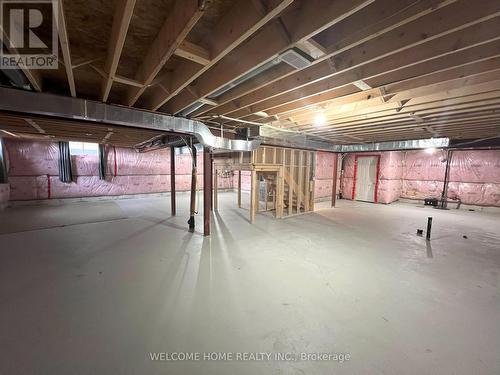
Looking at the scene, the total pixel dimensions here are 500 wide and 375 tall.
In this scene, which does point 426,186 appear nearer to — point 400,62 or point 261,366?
point 400,62

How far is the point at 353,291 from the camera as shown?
91.3 inches

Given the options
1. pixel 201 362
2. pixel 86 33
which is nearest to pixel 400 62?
pixel 86 33

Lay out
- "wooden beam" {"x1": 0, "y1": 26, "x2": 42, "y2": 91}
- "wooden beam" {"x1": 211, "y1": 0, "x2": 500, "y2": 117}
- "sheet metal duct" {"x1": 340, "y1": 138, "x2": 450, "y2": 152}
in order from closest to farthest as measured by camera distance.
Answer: "wooden beam" {"x1": 211, "y1": 0, "x2": 500, "y2": 117} → "wooden beam" {"x1": 0, "y1": 26, "x2": 42, "y2": 91} → "sheet metal duct" {"x1": 340, "y1": 138, "x2": 450, "y2": 152}

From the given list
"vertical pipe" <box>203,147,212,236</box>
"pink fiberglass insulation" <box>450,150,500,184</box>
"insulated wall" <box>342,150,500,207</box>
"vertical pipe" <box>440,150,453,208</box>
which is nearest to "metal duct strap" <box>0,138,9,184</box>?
"vertical pipe" <box>203,147,212,236</box>

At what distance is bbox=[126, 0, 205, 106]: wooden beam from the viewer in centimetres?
125

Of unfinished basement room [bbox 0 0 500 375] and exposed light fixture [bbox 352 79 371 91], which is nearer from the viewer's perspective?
unfinished basement room [bbox 0 0 500 375]

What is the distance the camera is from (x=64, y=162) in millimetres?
7094

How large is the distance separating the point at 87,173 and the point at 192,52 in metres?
8.06

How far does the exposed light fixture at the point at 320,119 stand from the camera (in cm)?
359

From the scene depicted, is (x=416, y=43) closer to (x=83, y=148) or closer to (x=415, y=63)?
(x=415, y=63)

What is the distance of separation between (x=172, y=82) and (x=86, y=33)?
839 mm

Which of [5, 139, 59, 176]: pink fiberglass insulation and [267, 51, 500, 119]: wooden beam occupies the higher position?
[267, 51, 500, 119]: wooden beam

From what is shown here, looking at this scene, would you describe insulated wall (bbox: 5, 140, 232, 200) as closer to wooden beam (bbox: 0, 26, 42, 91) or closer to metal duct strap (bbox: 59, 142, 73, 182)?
metal duct strap (bbox: 59, 142, 73, 182)

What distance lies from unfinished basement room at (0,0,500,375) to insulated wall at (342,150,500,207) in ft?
8.73
